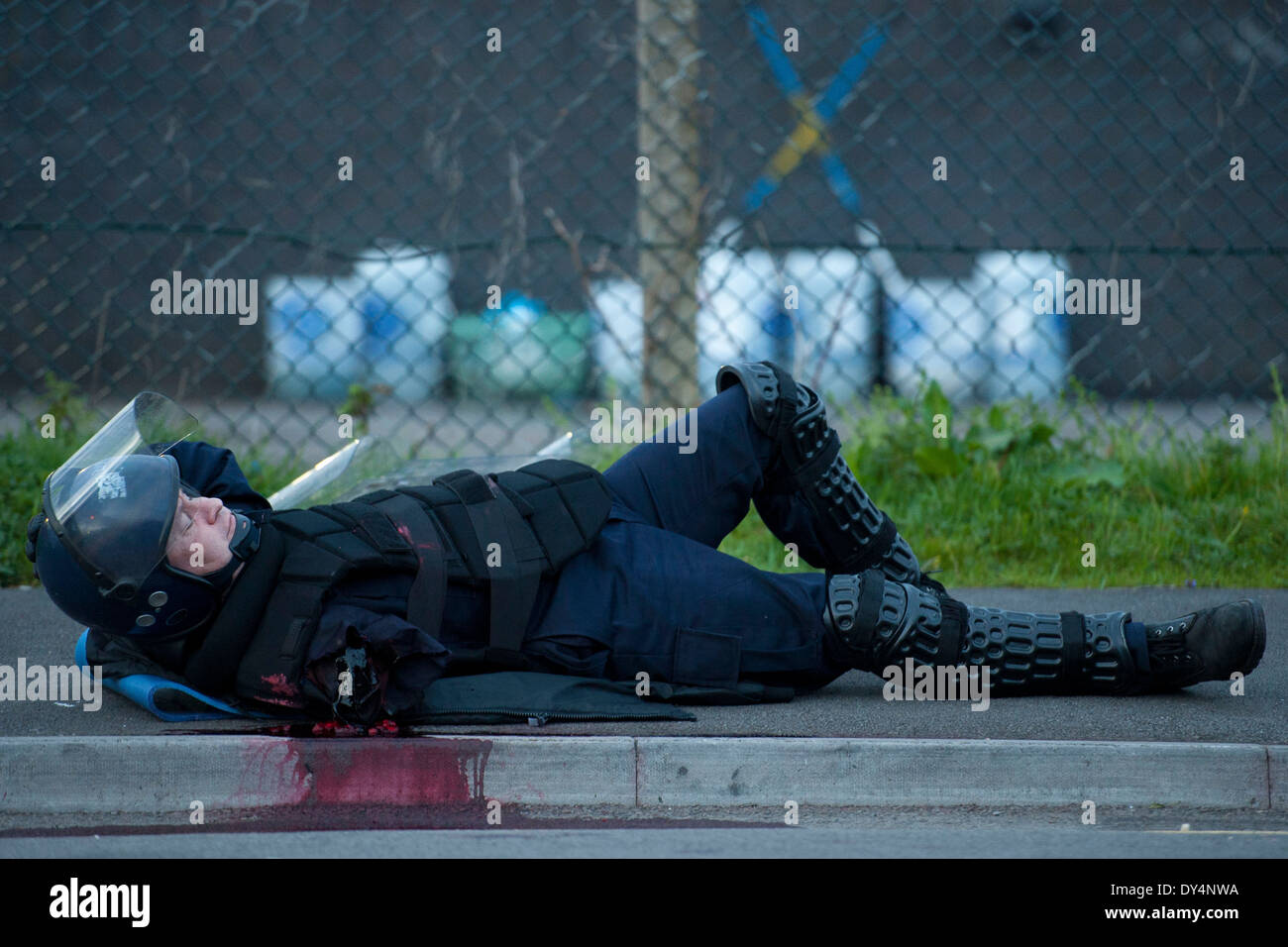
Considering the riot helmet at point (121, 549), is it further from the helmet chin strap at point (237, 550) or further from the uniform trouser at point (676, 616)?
the uniform trouser at point (676, 616)

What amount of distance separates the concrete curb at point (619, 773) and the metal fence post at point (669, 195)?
3.01 metres

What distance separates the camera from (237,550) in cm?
322

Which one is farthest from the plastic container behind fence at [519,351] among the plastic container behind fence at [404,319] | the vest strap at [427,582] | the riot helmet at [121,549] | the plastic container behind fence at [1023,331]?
the riot helmet at [121,549]

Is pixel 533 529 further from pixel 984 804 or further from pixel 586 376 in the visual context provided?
pixel 586 376

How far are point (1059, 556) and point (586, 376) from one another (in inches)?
108

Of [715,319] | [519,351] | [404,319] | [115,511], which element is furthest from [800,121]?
[115,511]

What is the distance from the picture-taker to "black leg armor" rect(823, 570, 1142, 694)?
11.5 ft

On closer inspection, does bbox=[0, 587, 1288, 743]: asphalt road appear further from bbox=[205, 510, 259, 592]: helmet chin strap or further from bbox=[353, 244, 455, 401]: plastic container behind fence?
bbox=[353, 244, 455, 401]: plastic container behind fence

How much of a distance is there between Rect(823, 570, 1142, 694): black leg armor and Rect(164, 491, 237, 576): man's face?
151 cm

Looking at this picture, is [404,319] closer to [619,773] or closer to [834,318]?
[834,318]

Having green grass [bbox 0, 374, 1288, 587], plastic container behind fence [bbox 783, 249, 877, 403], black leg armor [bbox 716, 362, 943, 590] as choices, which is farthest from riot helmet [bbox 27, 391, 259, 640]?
plastic container behind fence [bbox 783, 249, 877, 403]

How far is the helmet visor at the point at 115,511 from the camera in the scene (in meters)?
3.04

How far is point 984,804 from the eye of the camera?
10.6ft

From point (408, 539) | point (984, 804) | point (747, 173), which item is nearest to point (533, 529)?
point (408, 539)
